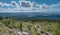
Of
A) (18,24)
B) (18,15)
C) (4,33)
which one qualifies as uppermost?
(18,15)

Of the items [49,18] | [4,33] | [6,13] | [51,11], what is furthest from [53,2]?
[4,33]

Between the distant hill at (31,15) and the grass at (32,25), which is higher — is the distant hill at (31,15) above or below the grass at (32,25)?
above

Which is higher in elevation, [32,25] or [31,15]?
[31,15]

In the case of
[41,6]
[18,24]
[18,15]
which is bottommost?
[18,24]

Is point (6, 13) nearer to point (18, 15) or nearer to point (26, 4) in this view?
point (18, 15)

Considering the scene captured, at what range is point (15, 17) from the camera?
1641 millimetres

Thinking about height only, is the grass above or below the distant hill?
below

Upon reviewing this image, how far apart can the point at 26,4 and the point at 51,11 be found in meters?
0.36

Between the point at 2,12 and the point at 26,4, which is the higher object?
the point at 26,4

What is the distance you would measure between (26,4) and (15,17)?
236mm

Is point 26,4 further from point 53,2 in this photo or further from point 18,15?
point 53,2

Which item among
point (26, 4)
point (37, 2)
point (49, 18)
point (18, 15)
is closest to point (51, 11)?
point (49, 18)

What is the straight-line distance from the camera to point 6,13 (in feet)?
5.34

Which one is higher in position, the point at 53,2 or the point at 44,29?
the point at 53,2
